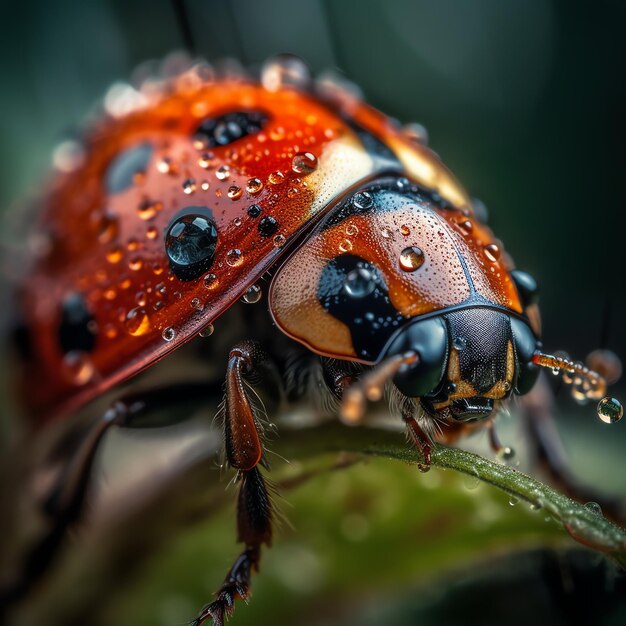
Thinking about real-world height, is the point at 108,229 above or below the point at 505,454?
above

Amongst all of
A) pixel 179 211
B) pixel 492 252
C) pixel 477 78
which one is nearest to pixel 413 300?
pixel 492 252

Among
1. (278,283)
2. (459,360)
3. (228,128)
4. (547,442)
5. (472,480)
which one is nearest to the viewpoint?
(472,480)

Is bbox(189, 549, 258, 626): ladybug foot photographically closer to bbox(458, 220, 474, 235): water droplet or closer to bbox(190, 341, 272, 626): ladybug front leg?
bbox(190, 341, 272, 626): ladybug front leg

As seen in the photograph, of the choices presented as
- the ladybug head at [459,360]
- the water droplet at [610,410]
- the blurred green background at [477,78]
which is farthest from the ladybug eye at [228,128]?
the blurred green background at [477,78]

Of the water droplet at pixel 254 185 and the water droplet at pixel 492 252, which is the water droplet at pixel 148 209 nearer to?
the water droplet at pixel 254 185

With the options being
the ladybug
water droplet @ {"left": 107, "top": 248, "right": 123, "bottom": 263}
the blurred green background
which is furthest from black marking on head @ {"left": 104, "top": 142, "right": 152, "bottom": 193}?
the blurred green background

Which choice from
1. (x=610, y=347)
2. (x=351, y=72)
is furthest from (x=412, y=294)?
(x=351, y=72)

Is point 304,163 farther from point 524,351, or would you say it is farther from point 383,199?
point 524,351
